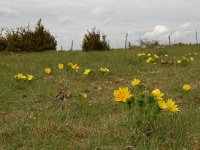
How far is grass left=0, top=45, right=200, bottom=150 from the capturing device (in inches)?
167

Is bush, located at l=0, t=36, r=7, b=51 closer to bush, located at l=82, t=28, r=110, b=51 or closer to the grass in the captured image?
Answer: bush, located at l=82, t=28, r=110, b=51

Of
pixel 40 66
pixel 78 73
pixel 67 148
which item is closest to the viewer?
pixel 67 148

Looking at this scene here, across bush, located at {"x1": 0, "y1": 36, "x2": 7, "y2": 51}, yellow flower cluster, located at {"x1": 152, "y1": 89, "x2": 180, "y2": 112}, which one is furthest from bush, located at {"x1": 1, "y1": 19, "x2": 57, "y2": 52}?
yellow flower cluster, located at {"x1": 152, "y1": 89, "x2": 180, "y2": 112}

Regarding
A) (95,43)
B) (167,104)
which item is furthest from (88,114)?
(95,43)

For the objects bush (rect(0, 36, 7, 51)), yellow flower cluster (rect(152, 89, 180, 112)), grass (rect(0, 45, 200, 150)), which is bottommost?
grass (rect(0, 45, 200, 150))

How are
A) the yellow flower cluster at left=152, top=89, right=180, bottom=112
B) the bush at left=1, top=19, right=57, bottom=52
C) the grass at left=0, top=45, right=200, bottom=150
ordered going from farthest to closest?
the bush at left=1, top=19, right=57, bottom=52 < the grass at left=0, top=45, right=200, bottom=150 < the yellow flower cluster at left=152, top=89, right=180, bottom=112

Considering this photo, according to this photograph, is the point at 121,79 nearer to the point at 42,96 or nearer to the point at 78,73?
the point at 78,73

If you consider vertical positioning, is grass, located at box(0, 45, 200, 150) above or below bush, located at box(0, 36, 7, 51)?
below

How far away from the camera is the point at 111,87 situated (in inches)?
Answer: 334

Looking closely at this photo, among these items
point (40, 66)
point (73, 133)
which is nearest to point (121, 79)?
point (40, 66)

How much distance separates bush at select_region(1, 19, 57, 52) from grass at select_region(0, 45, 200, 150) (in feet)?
38.3

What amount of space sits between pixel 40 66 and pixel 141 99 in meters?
8.35

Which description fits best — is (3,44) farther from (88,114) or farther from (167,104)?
(167,104)

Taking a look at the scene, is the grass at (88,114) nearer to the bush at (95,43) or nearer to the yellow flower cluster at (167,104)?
the yellow flower cluster at (167,104)
